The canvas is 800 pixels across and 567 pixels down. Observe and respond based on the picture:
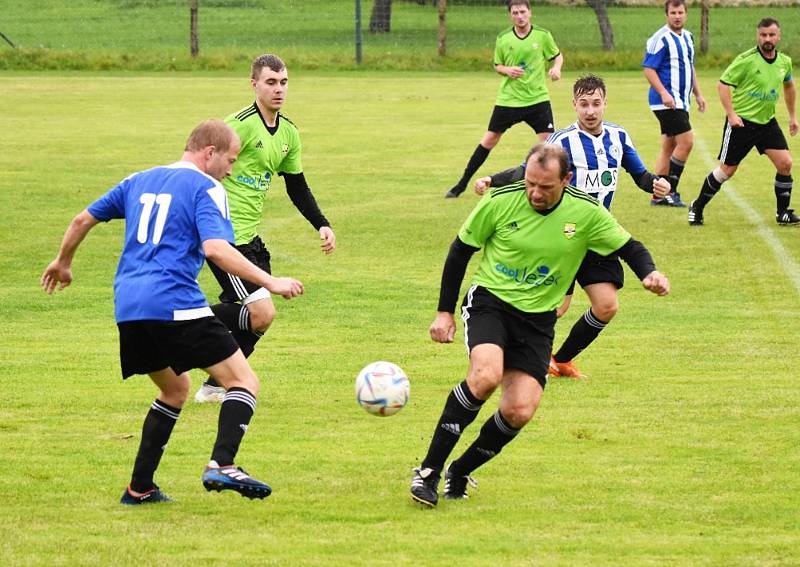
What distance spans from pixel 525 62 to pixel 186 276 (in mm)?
12091

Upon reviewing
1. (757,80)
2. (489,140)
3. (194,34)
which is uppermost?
(757,80)

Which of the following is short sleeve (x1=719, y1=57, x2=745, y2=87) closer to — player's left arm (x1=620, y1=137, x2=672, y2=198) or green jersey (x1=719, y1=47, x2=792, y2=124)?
green jersey (x1=719, y1=47, x2=792, y2=124)

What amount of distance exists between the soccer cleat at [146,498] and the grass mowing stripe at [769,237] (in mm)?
7639

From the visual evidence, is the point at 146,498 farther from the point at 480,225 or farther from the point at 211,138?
the point at 480,225

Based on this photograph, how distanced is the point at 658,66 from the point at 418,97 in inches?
509

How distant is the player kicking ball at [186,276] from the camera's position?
6.43 metres

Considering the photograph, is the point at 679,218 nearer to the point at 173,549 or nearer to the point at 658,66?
the point at 658,66

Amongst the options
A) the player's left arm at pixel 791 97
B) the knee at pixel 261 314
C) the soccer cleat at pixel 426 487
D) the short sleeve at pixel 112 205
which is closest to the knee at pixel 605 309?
the knee at pixel 261 314

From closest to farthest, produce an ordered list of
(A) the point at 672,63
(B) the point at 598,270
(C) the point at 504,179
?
(C) the point at 504,179 < (B) the point at 598,270 < (A) the point at 672,63

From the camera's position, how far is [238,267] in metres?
6.34

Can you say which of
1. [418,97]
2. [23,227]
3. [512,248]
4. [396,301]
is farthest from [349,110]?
[512,248]

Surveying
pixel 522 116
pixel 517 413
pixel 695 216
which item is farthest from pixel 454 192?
pixel 517 413

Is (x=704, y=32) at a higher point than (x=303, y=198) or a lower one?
lower

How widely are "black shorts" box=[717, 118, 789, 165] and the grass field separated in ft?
2.88
